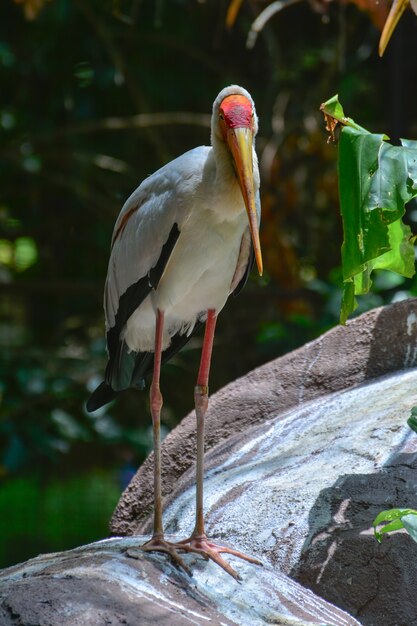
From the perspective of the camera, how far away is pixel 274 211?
22.4ft

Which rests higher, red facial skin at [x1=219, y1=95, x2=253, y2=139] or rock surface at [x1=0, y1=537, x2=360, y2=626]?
red facial skin at [x1=219, y1=95, x2=253, y2=139]

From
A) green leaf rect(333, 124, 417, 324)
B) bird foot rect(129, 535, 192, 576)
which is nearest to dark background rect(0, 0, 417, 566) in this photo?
bird foot rect(129, 535, 192, 576)

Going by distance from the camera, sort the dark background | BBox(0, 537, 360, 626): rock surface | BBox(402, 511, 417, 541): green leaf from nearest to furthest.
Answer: BBox(0, 537, 360, 626): rock surface → BBox(402, 511, 417, 541): green leaf → the dark background

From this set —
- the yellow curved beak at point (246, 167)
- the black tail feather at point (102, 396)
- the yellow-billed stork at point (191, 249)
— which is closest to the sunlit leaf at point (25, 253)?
the black tail feather at point (102, 396)

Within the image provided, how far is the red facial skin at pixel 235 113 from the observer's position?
3.13 meters

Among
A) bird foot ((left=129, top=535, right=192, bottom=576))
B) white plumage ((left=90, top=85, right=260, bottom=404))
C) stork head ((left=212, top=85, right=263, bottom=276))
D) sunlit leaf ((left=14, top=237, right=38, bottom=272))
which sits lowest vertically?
sunlit leaf ((left=14, top=237, right=38, bottom=272))

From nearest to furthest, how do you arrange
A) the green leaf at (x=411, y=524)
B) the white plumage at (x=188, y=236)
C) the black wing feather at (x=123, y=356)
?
the green leaf at (x=411, y=524) → the white plumage at (x=188, y=236) → the black wing feather at (x=123, y=356)

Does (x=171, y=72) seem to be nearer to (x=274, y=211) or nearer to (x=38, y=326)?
(x=274, y=211)

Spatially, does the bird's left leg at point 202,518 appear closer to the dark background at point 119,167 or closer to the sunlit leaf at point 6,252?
the dark background at point 119,167

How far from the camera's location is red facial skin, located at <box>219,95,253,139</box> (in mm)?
3127

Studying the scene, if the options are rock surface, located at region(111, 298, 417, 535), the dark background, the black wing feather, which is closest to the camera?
the black wing feather

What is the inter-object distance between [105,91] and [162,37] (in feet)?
1.61

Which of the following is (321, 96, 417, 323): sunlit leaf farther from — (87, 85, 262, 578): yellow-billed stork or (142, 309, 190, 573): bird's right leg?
(142, 309, 190, 573): bird's right leg

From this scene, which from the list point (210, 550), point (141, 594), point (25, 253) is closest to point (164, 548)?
point (210, 550)
